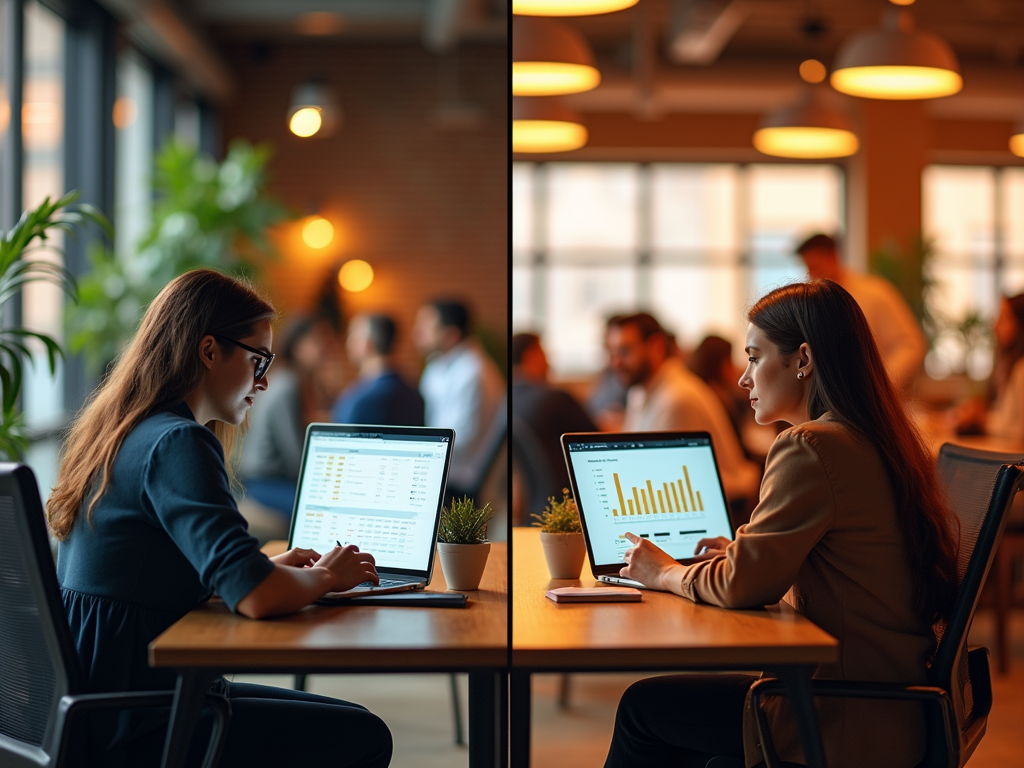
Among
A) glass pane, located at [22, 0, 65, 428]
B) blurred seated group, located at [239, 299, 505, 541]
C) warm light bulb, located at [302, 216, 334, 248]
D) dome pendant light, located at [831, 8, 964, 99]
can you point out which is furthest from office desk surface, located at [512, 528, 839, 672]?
warm light bulb, located at [302, 216, 334, 248]

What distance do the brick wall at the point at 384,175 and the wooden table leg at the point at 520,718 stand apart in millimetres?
7488

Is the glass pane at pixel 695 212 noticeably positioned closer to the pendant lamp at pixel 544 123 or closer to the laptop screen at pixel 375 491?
the pendant lamp at pixel 544 123

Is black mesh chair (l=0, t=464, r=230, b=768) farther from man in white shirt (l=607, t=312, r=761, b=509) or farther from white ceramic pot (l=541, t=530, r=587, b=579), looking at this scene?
man in white shirt (l=607, t=312, r=761, b=509)

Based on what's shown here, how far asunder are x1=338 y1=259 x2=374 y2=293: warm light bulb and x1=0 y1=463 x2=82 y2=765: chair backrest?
7.32 meters

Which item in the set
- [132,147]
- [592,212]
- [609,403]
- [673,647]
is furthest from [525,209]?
[673,647]

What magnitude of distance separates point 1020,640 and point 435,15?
571 centimetres

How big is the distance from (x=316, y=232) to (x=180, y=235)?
9.20ft

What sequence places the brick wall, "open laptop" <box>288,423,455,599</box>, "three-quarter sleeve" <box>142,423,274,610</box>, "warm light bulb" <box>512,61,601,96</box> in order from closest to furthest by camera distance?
"three-quarter sleeve" <box>142,423,274,610</box>
"open laptop" <box>288,423,455,599</box>
"warm light bulb" <box>512,61,601,96</box>
the brick wall

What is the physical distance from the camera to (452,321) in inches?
223

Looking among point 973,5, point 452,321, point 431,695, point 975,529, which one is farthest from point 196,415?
point 973,5

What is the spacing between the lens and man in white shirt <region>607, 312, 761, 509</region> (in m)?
3.90

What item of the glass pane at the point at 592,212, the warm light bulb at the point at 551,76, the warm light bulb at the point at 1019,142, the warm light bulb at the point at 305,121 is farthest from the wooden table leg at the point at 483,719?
the glass pane at the point at 592,212

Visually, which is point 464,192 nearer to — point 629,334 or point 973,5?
point 973,5

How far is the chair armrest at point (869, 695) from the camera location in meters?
1.64
